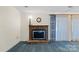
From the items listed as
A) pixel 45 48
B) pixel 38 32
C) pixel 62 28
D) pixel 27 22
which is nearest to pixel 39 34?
pixel 38 32

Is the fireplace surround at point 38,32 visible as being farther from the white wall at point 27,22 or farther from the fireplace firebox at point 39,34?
the white wall at point 27,22

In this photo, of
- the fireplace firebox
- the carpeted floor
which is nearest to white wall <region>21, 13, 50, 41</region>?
the fireplace firebox

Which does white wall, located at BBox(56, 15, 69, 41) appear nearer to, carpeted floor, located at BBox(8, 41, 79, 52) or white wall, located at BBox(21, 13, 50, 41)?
white wall, located at BBox(21, 13, 50, 41)

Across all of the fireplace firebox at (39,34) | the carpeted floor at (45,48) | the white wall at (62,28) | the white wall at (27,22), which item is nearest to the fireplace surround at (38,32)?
the fireplace firebox at (39,34)

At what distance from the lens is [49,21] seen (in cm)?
922

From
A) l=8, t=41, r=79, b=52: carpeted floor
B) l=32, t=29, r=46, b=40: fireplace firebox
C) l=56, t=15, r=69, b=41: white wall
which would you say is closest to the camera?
l=8, t=41, r=79, b=52: carpeted floor

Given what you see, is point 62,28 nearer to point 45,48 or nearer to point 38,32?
point 38,32

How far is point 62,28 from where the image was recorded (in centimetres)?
945

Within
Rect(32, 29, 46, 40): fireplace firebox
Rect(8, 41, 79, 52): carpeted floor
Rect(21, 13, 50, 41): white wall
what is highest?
Rect(21, 13, 50, 41): white wall

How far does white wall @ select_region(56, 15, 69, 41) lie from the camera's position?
30.8 feet

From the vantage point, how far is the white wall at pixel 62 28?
30.8ft
